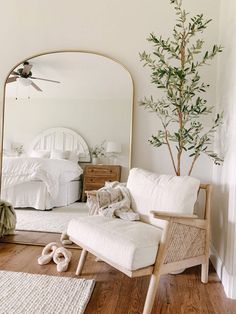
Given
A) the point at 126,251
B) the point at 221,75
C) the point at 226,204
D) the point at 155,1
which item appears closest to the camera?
the point at 126,251

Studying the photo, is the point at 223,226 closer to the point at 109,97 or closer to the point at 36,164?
the point at 109,97

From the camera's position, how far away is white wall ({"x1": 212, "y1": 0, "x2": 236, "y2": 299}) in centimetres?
178

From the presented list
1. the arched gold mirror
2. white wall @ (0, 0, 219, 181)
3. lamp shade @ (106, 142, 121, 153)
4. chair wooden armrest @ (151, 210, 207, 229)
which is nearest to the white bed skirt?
the arched gold mirror

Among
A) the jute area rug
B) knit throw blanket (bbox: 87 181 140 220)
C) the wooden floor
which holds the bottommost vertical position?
the wooden floor

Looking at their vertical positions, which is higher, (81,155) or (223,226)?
(81,155)

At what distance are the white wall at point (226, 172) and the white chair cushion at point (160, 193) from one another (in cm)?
27

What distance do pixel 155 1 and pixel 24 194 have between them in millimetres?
2312

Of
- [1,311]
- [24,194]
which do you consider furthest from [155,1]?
[1,311]

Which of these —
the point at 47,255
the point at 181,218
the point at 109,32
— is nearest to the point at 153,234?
the point at 181,218

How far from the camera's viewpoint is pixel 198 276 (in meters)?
2.01

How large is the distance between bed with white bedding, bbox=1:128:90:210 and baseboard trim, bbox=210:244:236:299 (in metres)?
1.34

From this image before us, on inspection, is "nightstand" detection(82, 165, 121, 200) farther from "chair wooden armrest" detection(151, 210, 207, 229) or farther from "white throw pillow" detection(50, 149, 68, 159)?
"chair wooden armrest" detection(151, 210, 207, 229)

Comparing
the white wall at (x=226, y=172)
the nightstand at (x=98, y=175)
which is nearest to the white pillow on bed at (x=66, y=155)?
the nightstand at (x=98, y=175)

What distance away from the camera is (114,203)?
6.74 feet
